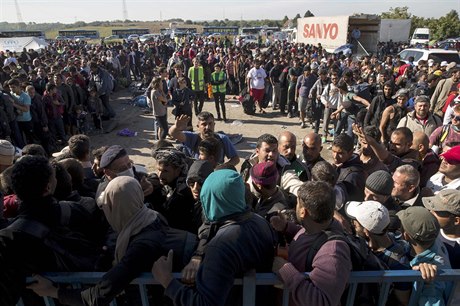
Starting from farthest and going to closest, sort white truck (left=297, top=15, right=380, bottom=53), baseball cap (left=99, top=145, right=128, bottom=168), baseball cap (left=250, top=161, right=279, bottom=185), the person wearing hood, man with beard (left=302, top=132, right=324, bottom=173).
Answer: white truck (left=297, top=15, right=380, bottom=53), man with beard (left=302, top=132, right=324, bottom=173), baseball cap (left=99, top=145, right=128, bottom=168), baseball cap (left=250, top=161, right=279, bottom=185), the person wearing hood

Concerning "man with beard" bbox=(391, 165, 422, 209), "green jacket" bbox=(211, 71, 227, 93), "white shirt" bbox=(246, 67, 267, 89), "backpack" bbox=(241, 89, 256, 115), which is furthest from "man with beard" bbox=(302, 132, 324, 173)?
"backpack" bbox=(241, 89, 256, 115)

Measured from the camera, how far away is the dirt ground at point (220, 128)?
866 centimetres

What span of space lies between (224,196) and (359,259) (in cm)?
87

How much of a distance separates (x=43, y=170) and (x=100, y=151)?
1.63 metres

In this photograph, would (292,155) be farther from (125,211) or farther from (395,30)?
(395,30)

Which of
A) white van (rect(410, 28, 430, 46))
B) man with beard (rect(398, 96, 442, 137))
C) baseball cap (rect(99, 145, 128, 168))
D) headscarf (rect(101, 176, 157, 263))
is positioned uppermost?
headscarf (rect(101, 176, 157, 263))

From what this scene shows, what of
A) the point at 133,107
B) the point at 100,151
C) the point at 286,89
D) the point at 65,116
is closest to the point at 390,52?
the point at 286,89

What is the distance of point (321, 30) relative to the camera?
2536 cm

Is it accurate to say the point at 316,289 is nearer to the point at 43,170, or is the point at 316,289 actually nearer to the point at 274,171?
the point at 274,171

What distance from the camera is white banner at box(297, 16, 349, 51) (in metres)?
22.4

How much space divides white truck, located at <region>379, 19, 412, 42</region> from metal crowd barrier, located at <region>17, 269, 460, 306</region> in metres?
33.3

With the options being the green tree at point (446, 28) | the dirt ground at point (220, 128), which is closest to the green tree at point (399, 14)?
the green tree at point (446, 28)

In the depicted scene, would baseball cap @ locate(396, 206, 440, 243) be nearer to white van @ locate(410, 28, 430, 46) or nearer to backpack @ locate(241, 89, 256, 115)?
backpack @ locate(241, 89, 256, 115)

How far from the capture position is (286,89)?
11359 mm
